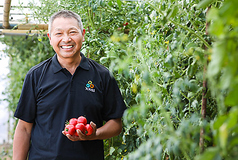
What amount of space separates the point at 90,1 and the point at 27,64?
212 cm

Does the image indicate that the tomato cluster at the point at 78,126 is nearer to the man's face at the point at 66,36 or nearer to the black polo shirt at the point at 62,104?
the black polo shirt at the point at 62,104

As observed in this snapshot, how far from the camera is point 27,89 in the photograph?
1.84 meters

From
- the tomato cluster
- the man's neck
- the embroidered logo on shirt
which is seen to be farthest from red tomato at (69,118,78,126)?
the man's neck

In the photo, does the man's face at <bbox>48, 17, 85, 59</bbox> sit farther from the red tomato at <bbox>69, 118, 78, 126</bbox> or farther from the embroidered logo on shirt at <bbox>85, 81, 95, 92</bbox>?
the red tomato at <bbox>69, 118, 78, 126</bbox>

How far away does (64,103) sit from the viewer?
1.77 m

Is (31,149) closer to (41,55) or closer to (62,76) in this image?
(62,76)

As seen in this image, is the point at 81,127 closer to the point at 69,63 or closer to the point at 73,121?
the point at 73,121

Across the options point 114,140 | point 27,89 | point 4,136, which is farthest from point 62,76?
point 4,136

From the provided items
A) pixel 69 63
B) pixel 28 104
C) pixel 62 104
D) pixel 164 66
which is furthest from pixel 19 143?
pixel 164 66

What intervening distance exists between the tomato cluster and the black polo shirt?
3.7 inches

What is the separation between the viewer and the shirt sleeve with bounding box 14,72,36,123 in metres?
1.80

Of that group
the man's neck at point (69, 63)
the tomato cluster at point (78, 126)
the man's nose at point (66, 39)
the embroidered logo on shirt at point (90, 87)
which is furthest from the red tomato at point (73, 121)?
the man's nose at point (66, 39)

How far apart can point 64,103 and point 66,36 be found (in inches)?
16.0

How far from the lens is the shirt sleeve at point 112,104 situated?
73.8 inches
